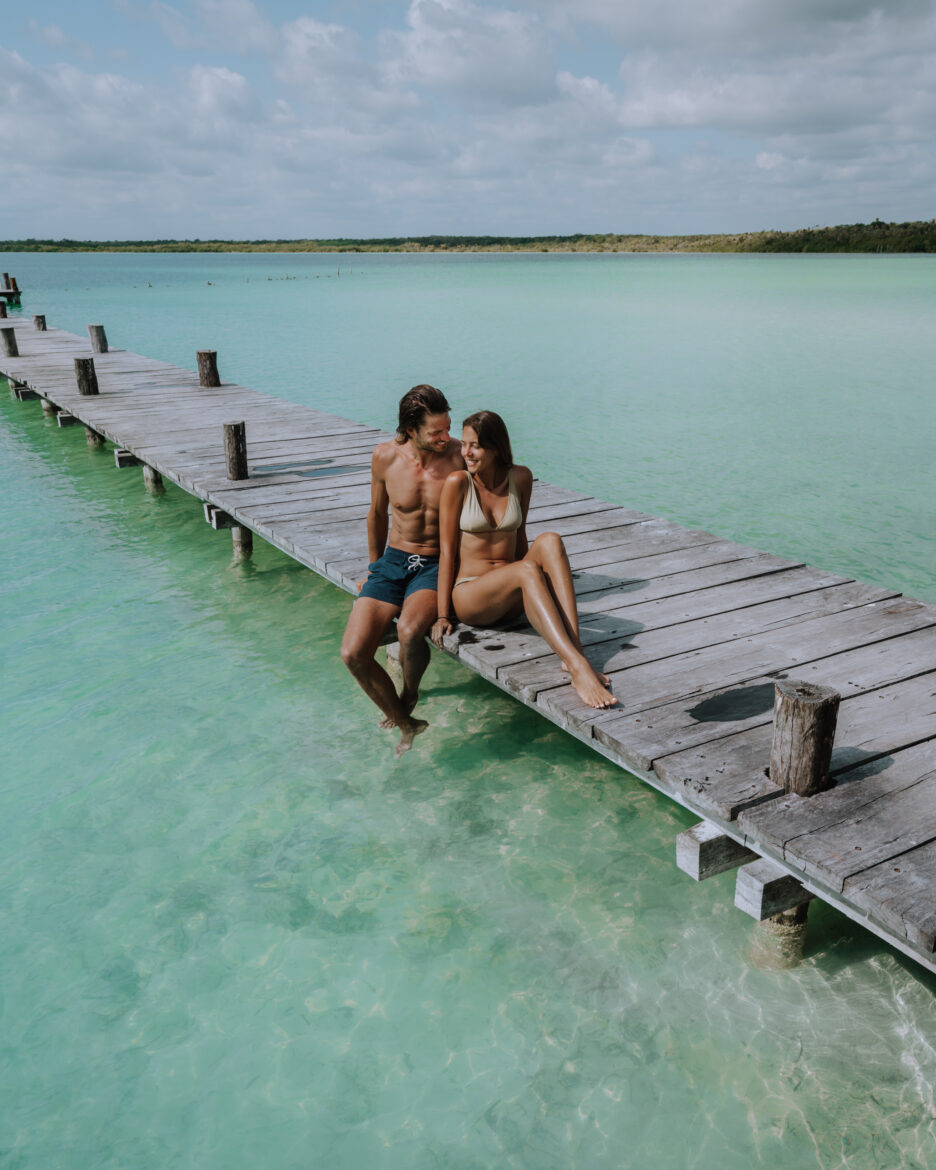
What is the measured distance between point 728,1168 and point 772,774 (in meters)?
1.52

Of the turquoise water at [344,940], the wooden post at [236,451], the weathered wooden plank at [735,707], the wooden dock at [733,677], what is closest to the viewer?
the wooden dock at [733,677]

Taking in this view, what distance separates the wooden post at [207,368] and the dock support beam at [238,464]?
6892 mm

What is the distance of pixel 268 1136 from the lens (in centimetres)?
358

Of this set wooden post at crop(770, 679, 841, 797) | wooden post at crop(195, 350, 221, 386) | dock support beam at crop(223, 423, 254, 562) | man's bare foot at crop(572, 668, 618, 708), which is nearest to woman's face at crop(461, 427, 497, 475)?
man's bare foot at crop(572, 668, 618, 708)

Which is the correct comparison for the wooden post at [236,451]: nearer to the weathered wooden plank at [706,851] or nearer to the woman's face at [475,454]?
the woman's face at [475,454]

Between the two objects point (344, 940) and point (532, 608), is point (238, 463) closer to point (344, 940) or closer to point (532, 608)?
point (532, 608)

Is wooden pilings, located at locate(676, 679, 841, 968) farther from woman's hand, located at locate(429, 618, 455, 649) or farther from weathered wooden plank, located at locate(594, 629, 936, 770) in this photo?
woman's hand, located at locate(429, 618, 455, 649)

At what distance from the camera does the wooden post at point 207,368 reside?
604 inches

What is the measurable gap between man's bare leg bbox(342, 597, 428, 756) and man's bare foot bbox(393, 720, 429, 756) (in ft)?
0.41

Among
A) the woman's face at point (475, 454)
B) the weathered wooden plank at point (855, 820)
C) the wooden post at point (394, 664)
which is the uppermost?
the woman's face at point (475, 454)

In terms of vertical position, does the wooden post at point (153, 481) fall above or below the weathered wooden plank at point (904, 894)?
below

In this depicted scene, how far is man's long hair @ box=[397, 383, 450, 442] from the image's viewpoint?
16.3 ft

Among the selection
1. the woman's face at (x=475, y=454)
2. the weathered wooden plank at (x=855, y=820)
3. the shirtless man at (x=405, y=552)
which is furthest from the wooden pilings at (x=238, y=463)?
the weathered wooden plank at (x=855, y=820)

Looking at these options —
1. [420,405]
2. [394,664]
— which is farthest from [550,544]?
[394,664]
